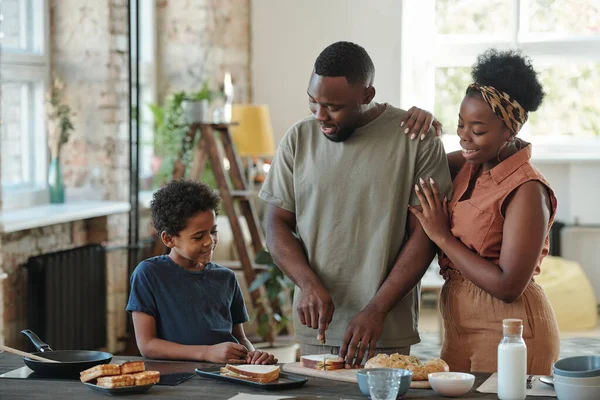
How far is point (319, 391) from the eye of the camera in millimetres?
2221

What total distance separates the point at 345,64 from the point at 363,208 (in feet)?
1.27

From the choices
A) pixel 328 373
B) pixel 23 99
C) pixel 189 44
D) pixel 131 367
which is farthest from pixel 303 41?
pixel 131 367

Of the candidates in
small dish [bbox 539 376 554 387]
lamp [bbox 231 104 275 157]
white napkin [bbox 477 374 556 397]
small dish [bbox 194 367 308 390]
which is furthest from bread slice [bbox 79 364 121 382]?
lamp [bbox 231 104 275 157]

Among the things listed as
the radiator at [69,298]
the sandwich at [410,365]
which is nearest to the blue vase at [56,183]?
the radiator at [69,298]

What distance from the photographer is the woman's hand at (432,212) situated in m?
2.53

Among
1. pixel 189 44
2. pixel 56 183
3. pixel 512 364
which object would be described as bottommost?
pixel 512 364

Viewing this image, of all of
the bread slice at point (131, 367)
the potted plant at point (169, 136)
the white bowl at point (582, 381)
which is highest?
the potted plant at point (169, 136)

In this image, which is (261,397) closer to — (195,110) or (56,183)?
(56,183)

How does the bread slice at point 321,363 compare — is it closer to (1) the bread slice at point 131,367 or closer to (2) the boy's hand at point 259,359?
(2) the boy's hand at point 259,359

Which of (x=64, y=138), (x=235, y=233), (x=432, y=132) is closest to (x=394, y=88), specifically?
Answer: (x=235, y=233)

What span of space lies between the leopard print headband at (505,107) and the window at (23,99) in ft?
9.47

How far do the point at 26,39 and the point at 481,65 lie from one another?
3.13 metres

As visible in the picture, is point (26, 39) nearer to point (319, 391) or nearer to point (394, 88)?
point (394, 88)

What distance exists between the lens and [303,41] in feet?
22.4
